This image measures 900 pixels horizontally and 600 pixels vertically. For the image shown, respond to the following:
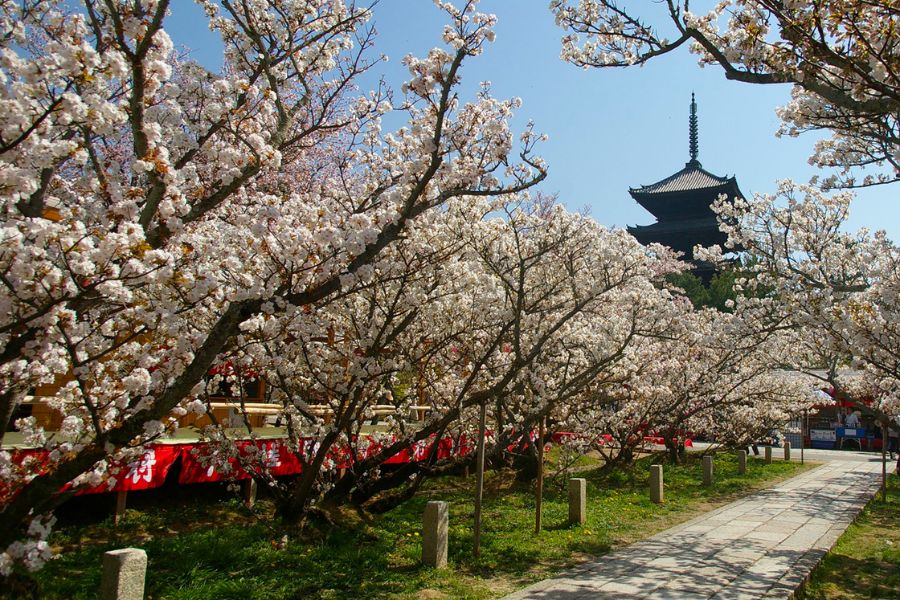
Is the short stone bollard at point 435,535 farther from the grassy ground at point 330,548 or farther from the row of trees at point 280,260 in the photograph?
the row of trees at point 280,260

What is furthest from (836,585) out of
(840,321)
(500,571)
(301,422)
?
(301,422)

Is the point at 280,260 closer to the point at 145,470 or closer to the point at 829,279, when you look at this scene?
the point at 145,470

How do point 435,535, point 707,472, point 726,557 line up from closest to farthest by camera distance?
point 435,535, point 726,557, point 707,472

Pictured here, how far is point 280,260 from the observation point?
5.30m

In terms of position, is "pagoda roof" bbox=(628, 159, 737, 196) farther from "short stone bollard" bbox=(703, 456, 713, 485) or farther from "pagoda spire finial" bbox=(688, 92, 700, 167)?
"short stone bollard" bbox=(703, 456, 713, 485)

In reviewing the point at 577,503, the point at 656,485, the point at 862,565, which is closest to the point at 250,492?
the point at 577,503

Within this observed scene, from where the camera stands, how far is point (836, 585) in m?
7.05

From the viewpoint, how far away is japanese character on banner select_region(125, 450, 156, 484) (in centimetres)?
791

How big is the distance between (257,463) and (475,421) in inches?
174

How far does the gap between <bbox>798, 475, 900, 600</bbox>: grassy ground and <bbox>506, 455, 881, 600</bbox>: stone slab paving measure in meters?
0.15

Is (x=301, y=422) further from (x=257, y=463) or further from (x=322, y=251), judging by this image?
(x=322, y=251)

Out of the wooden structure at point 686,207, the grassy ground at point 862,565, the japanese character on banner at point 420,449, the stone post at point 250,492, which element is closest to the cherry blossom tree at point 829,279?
the grassy ground at point 862,565

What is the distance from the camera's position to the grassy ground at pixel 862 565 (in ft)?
22.3

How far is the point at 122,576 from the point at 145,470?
4.37m
